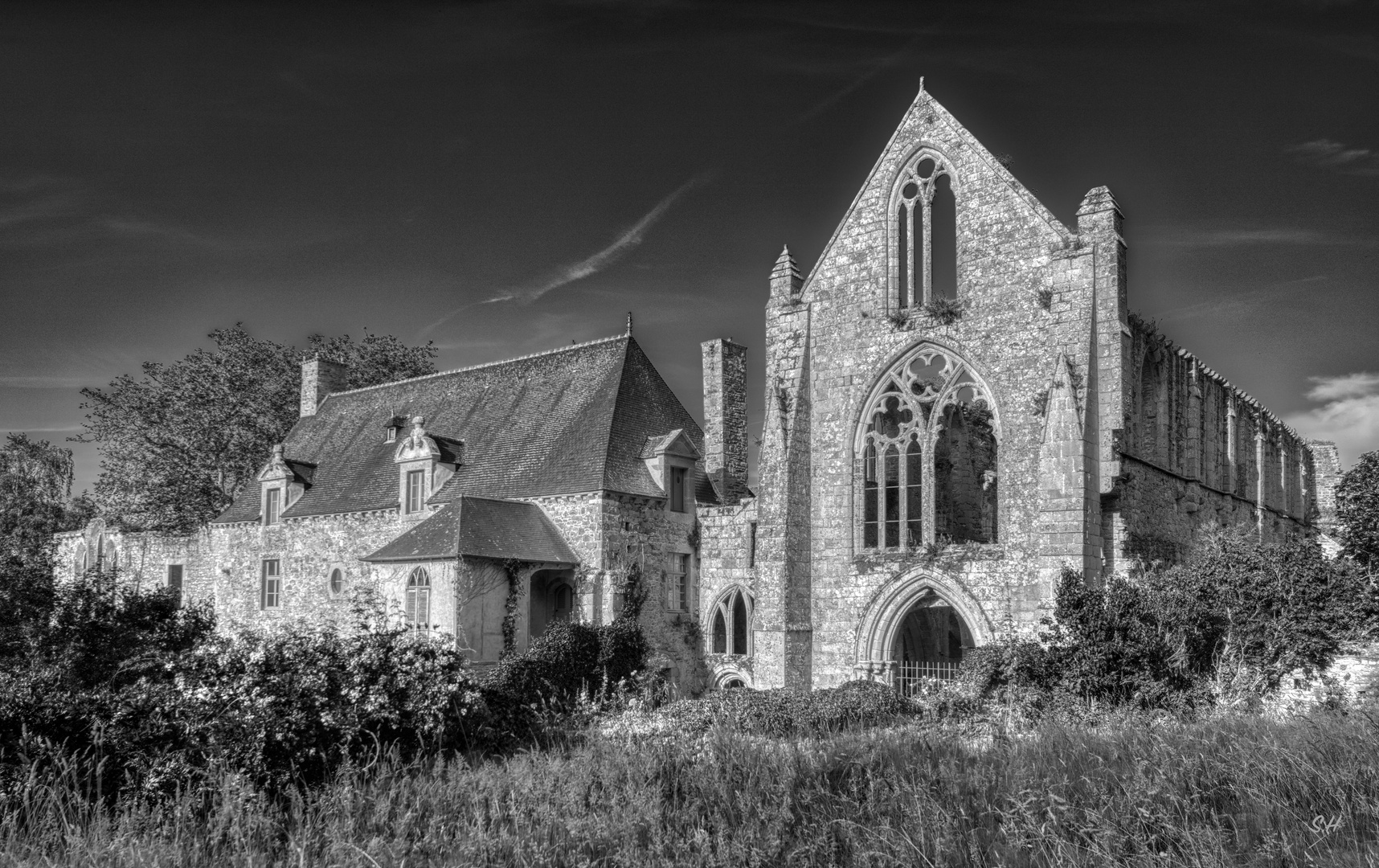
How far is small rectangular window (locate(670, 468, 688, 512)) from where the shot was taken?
26.2 meters

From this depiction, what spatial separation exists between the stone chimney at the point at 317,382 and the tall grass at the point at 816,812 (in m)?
29.3

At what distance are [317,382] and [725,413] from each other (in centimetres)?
1649

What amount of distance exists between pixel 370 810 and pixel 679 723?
5.96 metres

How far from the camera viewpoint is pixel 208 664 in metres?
11.0

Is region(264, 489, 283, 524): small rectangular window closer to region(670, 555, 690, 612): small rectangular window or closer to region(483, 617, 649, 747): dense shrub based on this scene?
region(483, 617, 649, 747): dense shrub

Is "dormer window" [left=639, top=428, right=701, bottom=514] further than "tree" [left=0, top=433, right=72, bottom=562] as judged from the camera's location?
No

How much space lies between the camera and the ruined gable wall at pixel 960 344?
64.9 ft

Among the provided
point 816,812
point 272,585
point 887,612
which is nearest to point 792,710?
point 887,612

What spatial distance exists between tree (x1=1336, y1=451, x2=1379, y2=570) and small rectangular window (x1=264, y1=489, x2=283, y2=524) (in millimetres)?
27718

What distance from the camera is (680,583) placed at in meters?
26.2

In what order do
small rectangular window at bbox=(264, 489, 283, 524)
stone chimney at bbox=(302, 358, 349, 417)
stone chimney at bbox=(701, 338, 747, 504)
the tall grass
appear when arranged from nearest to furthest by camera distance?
the tall grass, stone chimney at bbox=(701, 338, 747, 504), small rectangular window at bbox=(264, 489, 283, 524), stone chimney at bbox=(302, 358, 349, 417)

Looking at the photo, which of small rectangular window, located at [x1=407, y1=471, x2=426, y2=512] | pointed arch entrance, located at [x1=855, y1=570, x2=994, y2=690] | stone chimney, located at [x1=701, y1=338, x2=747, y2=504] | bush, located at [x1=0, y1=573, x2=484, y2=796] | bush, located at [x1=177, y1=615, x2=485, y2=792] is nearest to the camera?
bush, located at [x1=0, y1=573, x2=484, y2=796]

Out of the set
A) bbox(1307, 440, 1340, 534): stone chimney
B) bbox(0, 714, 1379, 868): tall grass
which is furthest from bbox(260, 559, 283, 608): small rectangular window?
bbox(1307, 440, 1340, 534): stone chimney

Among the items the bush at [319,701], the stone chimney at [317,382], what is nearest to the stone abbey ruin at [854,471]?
the stone chimney at [317,382]
